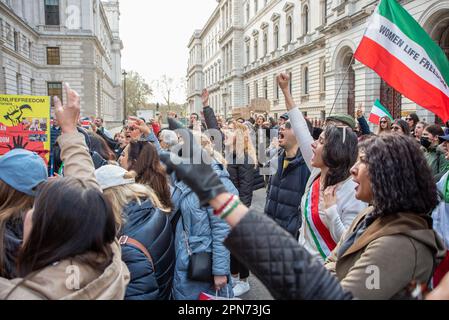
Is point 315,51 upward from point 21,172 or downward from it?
upward

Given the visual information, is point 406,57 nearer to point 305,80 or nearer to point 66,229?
point 66,229

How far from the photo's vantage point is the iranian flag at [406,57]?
4859 millimetres

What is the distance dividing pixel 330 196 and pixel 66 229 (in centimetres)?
189

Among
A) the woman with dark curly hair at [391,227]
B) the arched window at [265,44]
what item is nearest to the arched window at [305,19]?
the arched window at [265,44]

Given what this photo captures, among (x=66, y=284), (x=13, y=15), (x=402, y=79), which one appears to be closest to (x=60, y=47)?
(x=13, y=15)

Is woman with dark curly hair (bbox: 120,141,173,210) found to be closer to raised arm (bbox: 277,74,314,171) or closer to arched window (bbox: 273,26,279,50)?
raised arm (bbox: 277,74,314,171)

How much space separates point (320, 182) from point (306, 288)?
1840 millimetres

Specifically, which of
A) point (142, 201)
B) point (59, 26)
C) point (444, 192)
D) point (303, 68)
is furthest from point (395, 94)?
point (59, 26)

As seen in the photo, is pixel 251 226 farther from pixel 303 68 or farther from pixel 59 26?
pixel 59 26

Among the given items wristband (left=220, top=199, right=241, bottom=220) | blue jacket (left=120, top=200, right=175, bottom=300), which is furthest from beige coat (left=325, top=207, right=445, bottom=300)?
blue jacket (left=120, top=200, right=175, bottom=300)

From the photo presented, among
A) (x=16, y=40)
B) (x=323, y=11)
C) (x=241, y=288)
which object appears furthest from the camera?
(x=16, y=40)

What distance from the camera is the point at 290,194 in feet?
12.8

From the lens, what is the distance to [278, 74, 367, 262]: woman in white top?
2717 millimetres

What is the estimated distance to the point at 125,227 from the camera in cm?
239
